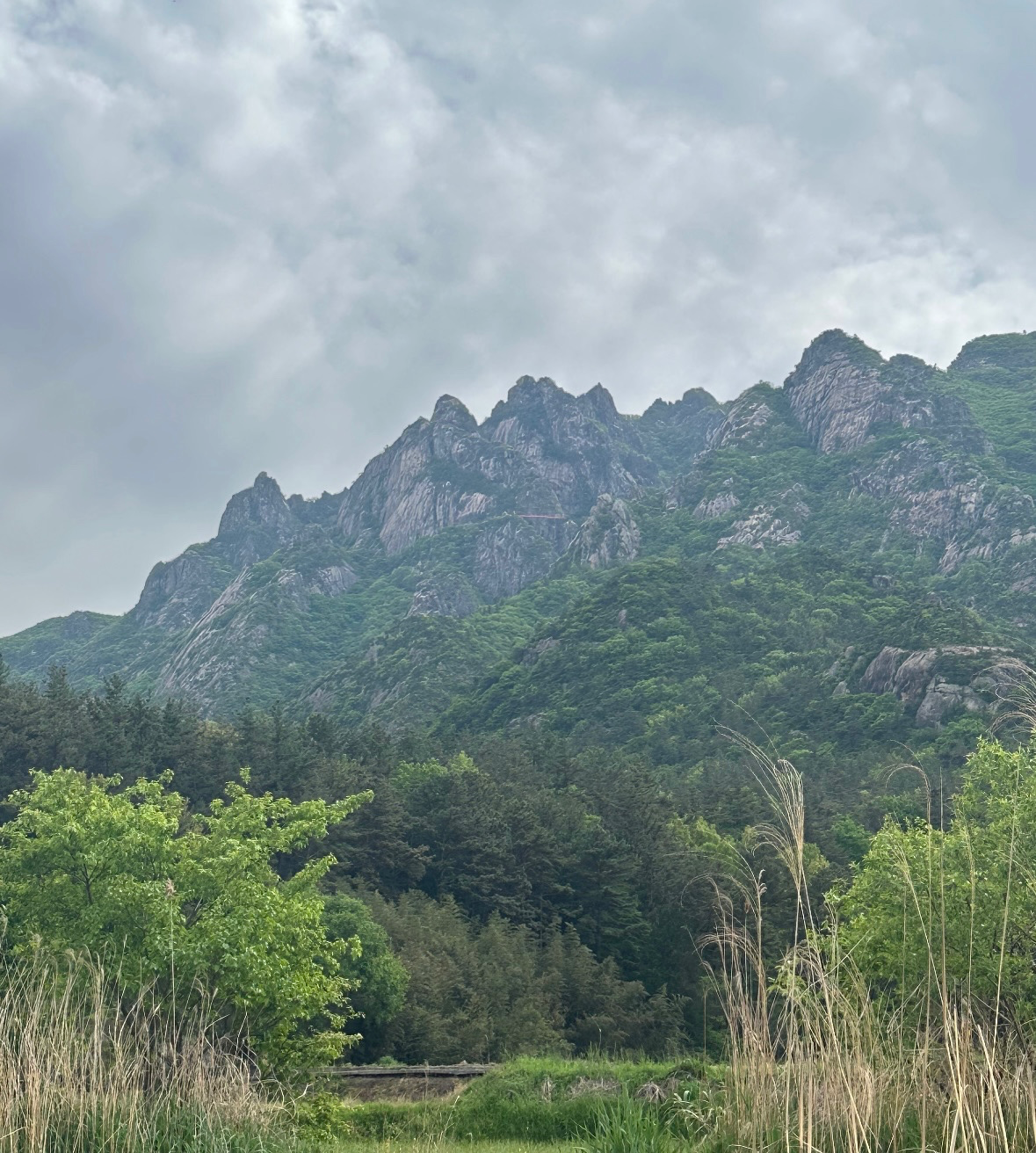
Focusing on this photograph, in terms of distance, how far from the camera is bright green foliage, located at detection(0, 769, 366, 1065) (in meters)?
15.0

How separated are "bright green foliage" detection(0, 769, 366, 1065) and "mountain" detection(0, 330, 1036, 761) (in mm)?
20142

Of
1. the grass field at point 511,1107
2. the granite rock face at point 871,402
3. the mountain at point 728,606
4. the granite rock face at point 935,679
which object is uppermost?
the granite rock face at point 871,402

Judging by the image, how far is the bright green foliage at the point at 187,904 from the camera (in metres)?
15.0

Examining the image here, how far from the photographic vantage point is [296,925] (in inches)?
665

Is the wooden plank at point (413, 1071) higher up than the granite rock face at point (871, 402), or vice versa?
the granite rock face at point (871, 402)

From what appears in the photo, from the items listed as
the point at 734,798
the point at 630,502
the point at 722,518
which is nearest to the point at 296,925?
the point at 734,798

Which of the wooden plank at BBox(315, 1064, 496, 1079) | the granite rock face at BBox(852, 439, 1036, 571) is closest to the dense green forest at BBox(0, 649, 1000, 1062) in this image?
the wooden plank at BBox(315, 1064, 496, 1079)

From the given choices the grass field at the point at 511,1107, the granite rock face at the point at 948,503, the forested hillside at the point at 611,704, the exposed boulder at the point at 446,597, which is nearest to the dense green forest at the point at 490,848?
the forested hillside at the point at 611,704

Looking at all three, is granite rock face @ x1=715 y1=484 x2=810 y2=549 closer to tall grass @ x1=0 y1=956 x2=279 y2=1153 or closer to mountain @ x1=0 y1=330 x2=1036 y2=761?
mountain @ x1=0 y1=330 x2=1036 y2=761

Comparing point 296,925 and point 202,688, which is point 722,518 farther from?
point 296,925

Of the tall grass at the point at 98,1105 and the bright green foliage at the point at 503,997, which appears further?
the bright green foliage at the point at 503,997

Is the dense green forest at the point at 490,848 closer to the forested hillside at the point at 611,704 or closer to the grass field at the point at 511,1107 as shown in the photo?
A: the forested hillside at the point at 611,704

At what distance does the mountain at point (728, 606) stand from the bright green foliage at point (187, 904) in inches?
793

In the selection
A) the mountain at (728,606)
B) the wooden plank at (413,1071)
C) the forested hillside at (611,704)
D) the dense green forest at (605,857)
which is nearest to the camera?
the dense green forest at (605,857)
